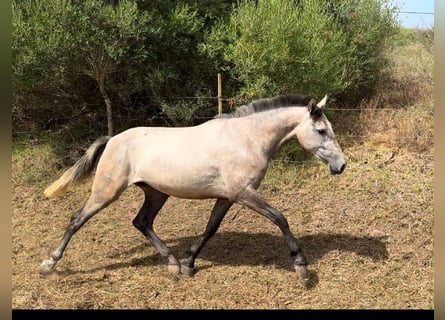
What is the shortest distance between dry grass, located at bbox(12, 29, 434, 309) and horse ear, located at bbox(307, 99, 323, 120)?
6.03ft

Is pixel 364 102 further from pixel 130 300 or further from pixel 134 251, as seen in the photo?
pixel 130 300

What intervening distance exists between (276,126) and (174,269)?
2.05 m

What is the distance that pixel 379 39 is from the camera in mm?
11117

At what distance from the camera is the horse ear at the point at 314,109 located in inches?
175

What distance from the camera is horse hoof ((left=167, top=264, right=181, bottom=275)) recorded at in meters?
4.91

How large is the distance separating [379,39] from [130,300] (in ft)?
31.8

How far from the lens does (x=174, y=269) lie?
4.92 m

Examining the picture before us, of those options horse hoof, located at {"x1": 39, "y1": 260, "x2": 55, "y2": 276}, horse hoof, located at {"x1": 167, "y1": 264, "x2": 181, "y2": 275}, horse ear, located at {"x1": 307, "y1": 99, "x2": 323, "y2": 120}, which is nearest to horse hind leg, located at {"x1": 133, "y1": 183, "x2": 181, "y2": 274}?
horse hoof, located at {"x1": 167, "y1": 264, "x2": 181, "y2": 275}

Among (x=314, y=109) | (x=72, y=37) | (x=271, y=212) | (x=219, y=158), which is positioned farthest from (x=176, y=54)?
(x=271, y=212)

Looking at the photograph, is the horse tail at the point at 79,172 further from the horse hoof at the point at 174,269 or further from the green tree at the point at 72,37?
the green tree at the point at 72,37

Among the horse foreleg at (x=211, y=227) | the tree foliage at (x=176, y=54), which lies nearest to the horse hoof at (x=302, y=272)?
the horse foreleg at (x=211, y=227)

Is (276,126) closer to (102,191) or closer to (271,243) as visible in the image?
(271,243)
